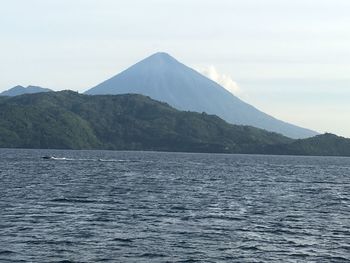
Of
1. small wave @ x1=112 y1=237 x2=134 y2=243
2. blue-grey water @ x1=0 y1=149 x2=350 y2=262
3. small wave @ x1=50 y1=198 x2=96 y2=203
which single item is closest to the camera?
blue-grey water @ x1=0 y1=149 x2=350 y2=262

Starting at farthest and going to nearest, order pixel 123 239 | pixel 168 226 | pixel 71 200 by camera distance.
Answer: pixel 71 200 < pixel 168 226 < pixel 123 239

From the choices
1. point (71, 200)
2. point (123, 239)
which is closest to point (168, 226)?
point (123, 239)

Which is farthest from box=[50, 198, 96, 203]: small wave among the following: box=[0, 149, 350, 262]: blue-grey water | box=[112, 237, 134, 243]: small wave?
box=[112, 237, 134, 243]: small wave

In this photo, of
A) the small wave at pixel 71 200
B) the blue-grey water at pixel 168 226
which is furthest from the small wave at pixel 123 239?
the small wave at pixel 71 200

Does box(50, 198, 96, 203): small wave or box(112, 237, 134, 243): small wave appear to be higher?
box(50, 198, 96, 203): small wave

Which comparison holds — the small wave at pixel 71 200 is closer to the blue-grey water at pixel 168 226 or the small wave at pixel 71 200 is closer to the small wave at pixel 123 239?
the blue-grey water at pixel 168 226

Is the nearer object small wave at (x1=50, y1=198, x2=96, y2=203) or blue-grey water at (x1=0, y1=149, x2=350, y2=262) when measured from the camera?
blue-grey water at (x1=0, y1=149, x2=350, y2=262)

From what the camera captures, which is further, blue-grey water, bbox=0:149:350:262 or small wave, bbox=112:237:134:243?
small wave, bbox=112:237:134:243

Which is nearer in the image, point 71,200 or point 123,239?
point 123,239

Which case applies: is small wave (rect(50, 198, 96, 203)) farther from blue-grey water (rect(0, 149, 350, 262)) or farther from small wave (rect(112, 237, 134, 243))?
small wave (rect(112, 237, 134, 243))

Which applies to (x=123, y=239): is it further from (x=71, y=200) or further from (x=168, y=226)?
(x=71, y=200)

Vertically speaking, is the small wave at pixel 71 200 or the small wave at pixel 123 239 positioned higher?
the small wave at pixel 71 200

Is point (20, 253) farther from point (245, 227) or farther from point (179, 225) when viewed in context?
point (245, 227)

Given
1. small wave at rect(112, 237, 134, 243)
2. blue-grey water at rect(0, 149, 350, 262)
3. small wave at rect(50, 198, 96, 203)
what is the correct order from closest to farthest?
blue-grey water at rect(0, 149, 350, 262), small wave at rect(112, 237, 134, 243), small wave at rect(50, 198, 96, 203)
